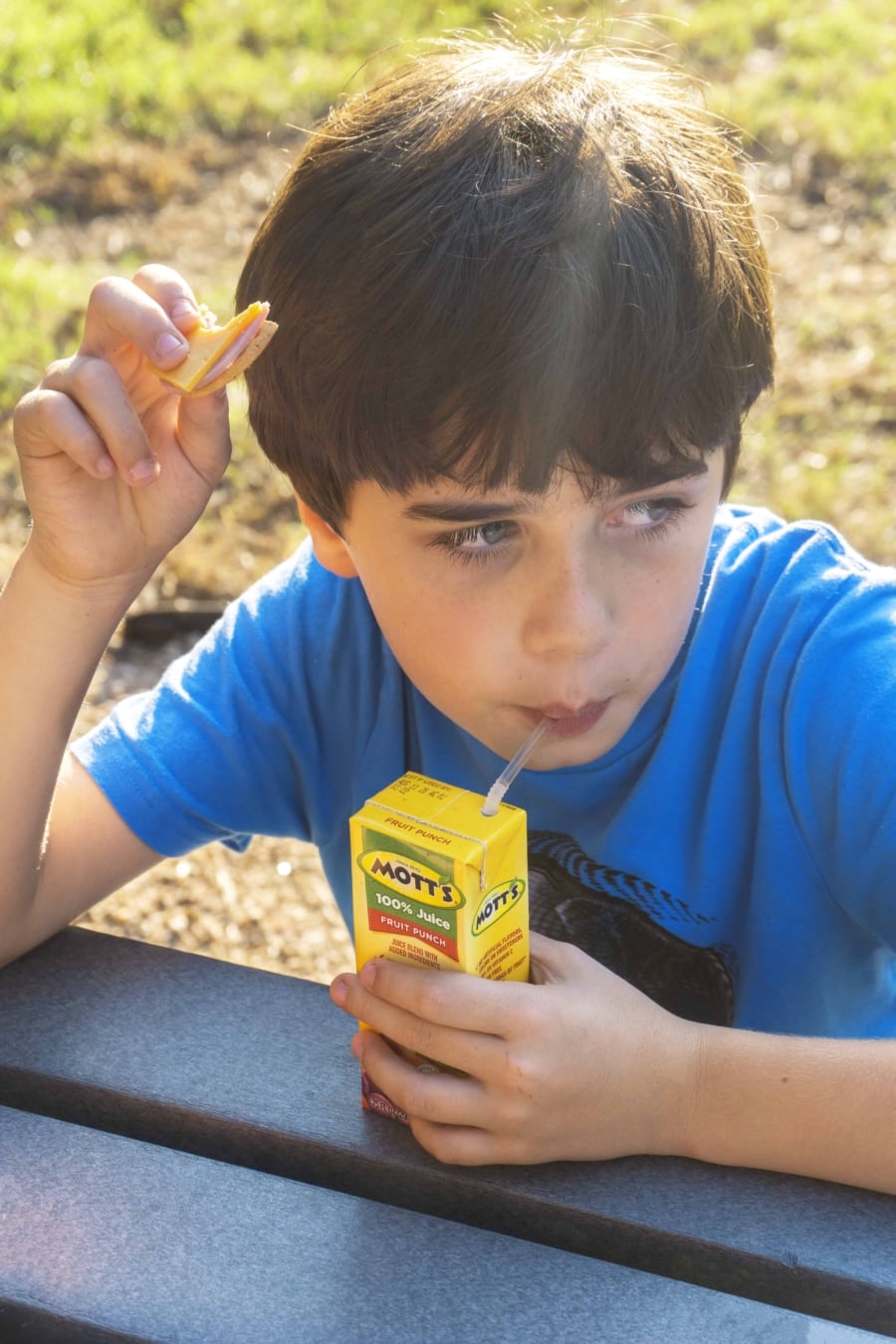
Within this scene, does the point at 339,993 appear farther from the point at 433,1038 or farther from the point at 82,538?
the point at 82,538

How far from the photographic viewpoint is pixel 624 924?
60.4 inches

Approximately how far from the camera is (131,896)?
2650mm

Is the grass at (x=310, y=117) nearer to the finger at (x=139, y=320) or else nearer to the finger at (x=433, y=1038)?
the finger at (x=139, y=320)

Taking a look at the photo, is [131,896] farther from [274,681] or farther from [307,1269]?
[307,1269]

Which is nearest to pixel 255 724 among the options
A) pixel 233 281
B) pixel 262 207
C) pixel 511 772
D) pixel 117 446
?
pixel 117 446

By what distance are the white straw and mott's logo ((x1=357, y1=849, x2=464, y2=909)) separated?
0.06m

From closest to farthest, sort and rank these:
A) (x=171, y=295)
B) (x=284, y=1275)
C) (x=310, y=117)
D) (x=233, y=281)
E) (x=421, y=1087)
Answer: (x=284, y=1275)
(x=421, y=1087)
(x=171, y=295)
(x=233, y=281)
(x=310, y=117)

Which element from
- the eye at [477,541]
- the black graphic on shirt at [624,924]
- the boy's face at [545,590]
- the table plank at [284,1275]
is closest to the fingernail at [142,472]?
the boy's face at [545,590]

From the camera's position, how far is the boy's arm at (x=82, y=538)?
4.67ft

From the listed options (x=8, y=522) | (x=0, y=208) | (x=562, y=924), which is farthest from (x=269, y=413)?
(x=0, y=208)

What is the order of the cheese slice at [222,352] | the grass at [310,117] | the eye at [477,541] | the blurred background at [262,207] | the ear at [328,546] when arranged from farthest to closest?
1. the grass at [310,117]
2. the blurred background at [262,207]
3. the ear at [328,546]
4. the eye at [477,541]
5. the cheese slice at [222,352]

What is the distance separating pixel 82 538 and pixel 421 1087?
27.3 inches

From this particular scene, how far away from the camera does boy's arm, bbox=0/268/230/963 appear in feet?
4.67

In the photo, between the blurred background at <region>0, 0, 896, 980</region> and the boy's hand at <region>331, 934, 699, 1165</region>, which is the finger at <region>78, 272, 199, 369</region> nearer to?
the boy's hand at <region>331, 934, 699, 1165</region>
